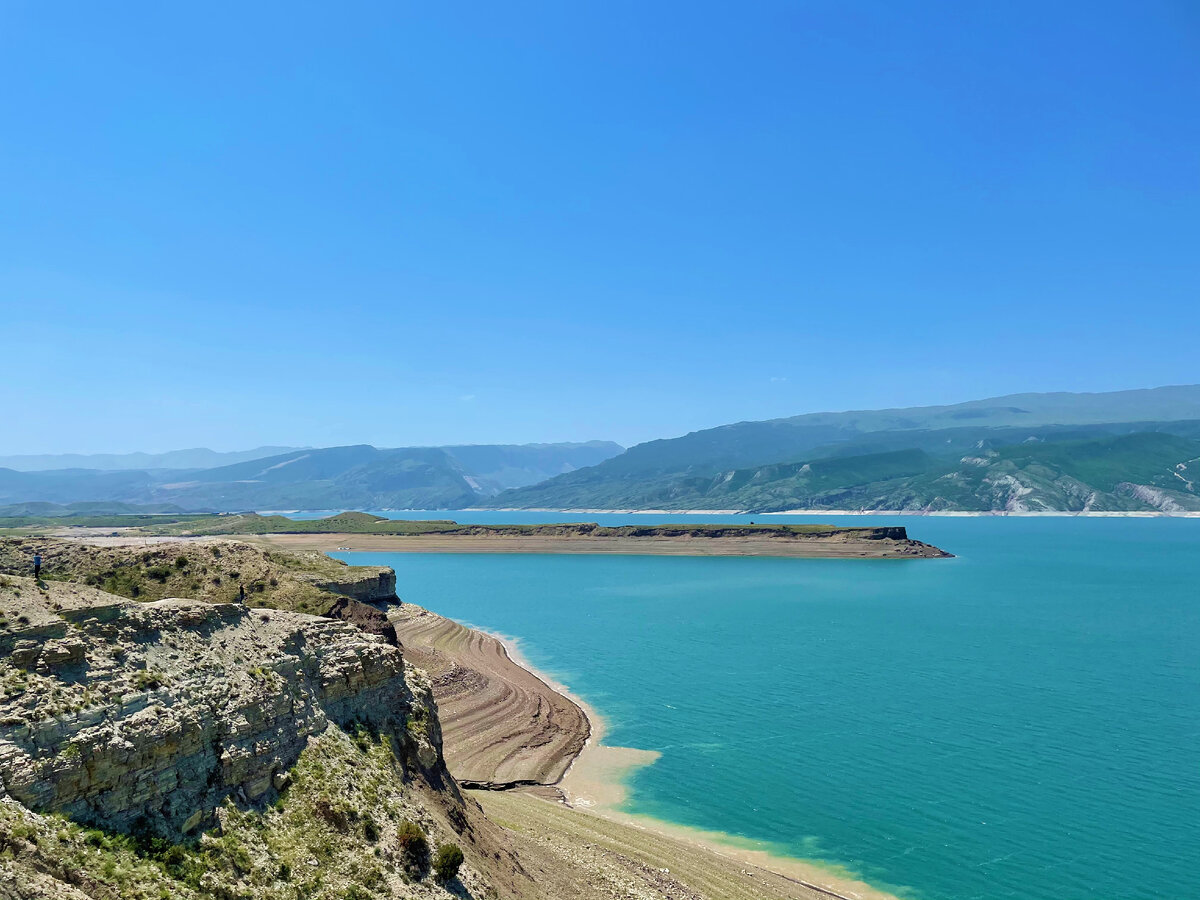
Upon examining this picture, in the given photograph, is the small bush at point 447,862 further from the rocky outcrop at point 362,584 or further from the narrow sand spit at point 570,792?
the rocky outcrop at point 362,584

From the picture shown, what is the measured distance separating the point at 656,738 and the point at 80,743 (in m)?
48.7

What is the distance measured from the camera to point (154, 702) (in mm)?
21531

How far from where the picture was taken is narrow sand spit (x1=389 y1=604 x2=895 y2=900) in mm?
36500

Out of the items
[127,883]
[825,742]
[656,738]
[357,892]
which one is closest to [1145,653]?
[825,742]

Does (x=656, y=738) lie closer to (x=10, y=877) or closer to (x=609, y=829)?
(x=609, y=829)

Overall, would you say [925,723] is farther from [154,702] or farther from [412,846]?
[154,702]

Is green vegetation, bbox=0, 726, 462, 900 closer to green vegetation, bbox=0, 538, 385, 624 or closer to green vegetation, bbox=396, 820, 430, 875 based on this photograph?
green vegetation, bbox=396, 820, 430, 875

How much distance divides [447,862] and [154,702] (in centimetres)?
1116

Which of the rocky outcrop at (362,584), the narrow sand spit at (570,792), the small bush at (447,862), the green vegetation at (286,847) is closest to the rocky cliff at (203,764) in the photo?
the green vegetation at (286,847)

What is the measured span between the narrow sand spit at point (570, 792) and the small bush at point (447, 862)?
11.1 m

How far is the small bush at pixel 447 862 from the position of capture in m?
25.4

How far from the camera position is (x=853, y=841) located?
42594mm

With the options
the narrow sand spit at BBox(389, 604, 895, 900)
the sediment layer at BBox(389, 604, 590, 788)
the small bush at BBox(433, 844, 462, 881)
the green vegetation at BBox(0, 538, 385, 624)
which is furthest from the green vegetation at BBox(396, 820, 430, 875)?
the sediment layer at BBox(389, 604, 590, 788)

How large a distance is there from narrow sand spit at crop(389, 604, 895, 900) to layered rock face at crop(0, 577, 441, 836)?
621 inches
